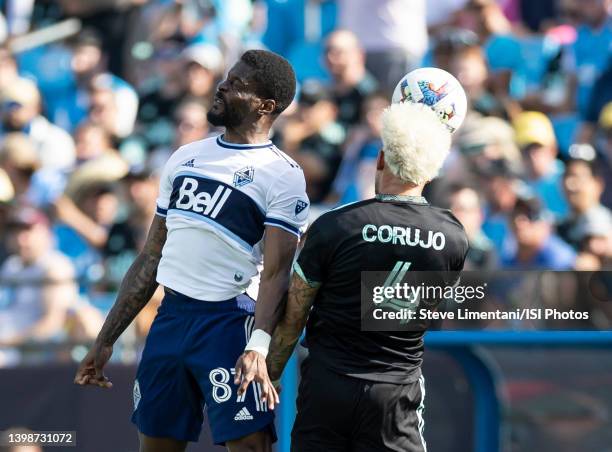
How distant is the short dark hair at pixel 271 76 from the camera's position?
4.98m

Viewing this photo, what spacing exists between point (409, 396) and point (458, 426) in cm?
183

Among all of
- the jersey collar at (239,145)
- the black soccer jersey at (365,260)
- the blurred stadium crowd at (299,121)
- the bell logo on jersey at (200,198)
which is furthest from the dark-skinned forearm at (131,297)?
the blurred stadium crowd at (299,121)

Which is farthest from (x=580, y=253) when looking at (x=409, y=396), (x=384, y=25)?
(x=409, y=396)

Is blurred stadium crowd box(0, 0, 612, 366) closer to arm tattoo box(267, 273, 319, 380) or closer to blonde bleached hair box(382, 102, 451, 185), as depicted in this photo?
arm tattoo box(267, 273, 319, 380)

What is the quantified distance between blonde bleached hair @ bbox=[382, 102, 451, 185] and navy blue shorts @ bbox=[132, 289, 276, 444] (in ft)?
2.90

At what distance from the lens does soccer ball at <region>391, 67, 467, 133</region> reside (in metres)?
5.19

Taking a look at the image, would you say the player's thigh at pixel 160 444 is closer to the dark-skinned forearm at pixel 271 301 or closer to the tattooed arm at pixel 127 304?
the tattooed arm at pixel 127 304

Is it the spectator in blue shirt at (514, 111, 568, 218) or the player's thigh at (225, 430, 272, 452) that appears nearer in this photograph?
the player's thigh at (225, 430, 272, 452)

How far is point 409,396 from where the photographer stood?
474cm

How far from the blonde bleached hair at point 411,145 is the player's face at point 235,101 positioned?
1.96 feet

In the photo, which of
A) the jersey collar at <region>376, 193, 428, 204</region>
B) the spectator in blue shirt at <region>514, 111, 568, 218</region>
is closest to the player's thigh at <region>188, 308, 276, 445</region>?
the jersey collar at <region>376, 193, 428, 204</region>

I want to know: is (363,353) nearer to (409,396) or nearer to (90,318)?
(409,396)

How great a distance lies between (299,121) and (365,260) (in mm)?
5318

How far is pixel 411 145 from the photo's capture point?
4605mm
